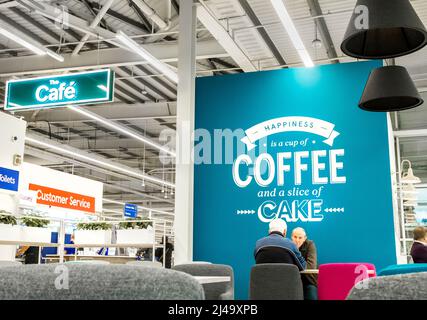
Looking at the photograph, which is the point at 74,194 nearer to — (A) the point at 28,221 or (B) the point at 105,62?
(B) the point at 105,62

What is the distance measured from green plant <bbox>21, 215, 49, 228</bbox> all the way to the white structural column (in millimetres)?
1670

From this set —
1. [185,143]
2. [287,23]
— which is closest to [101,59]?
[185,143]

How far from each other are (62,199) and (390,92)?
976 cm

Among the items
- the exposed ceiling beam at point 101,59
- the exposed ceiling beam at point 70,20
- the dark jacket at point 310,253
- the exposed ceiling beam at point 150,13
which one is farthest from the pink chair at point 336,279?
the exposed ceiling beam at point 70,20

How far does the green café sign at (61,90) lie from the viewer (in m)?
6.45

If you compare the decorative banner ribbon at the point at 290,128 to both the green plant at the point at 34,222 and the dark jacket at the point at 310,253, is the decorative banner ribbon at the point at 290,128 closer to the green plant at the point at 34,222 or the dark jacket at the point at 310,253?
the dark jacket at the point at 310,253

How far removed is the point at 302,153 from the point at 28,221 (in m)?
3.49

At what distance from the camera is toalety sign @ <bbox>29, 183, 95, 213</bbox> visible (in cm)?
1162

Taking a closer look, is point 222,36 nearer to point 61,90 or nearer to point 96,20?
point 96,20

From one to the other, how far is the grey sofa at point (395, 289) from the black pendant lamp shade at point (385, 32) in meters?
2.69

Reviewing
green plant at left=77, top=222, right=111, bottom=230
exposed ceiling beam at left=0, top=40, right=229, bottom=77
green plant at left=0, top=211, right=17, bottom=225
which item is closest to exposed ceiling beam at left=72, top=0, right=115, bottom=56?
exposed ceiling beam at left=0, top=40, right=229, bottom=77

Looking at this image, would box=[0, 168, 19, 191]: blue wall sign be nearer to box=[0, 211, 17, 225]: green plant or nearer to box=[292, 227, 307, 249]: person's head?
box=[0, 211, 17, 225]: green plant

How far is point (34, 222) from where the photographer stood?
6074 millimetres

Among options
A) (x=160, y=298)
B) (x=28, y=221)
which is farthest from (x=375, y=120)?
(x=160, y=298)
